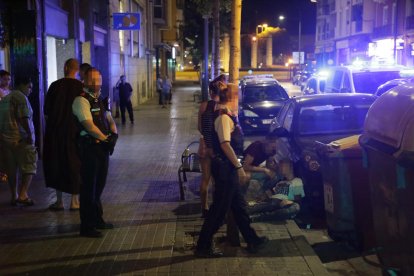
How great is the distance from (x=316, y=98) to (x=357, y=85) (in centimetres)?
511

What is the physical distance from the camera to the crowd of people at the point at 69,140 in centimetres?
616

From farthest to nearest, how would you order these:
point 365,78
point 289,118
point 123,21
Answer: point 123,21
point 365,78
point 289,118

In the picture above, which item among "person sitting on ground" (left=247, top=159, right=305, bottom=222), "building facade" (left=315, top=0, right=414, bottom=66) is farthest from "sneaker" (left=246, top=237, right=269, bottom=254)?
"building facade" (left=315, top=0, right=414, bottom=66)

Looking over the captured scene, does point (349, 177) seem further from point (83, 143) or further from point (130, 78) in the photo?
point (130, 78)

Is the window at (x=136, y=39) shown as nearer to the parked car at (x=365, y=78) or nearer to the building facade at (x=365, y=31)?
the building facade at (x=365, y=31)

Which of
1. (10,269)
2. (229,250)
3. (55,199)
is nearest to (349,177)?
(229,250)

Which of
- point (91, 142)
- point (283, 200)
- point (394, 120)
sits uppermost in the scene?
point (394, 120)

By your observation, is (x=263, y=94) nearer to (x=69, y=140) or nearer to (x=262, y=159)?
(x=262, y=159)

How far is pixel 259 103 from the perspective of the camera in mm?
17469

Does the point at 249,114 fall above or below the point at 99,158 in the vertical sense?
below

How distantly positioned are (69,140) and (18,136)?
0.94 m

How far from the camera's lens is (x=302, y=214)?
25.6 feet

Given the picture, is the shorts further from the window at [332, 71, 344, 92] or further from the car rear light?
the window at [332, 71, 344, 92]

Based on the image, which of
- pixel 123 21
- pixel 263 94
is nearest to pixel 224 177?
pixel 263 94
